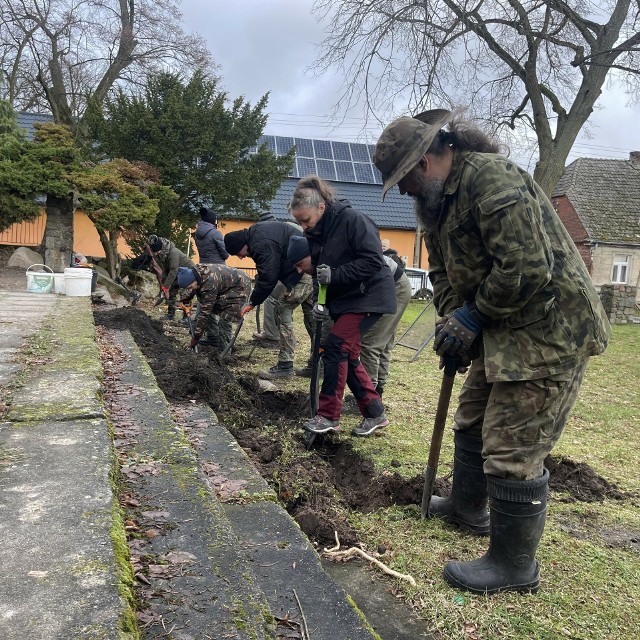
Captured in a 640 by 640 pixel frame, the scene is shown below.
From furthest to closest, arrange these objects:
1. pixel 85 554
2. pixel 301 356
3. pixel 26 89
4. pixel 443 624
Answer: pixel 26 89, pixel 301 356, pixel 443 624, pixel 85 554

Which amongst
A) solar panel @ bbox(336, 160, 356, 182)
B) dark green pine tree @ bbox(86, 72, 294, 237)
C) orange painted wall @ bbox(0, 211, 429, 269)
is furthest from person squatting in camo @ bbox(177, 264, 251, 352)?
solar panel @ bbox(336, 160, 356, 182)

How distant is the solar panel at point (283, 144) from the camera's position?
80.2 feet

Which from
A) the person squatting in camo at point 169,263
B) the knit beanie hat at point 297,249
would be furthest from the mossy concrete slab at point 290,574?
the person squatting in camo at point 169,263

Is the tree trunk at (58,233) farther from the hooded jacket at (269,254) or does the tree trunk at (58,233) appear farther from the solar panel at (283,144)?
the solar panel at (283,144)

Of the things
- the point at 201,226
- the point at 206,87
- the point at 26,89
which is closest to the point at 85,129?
the point at 206,87

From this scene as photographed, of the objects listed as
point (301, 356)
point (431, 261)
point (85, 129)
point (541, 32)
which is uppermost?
point (541, 32)

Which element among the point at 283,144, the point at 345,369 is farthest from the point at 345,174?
the point at 345,369

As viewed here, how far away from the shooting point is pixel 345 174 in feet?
84.1

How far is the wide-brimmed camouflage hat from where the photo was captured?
2.44 m

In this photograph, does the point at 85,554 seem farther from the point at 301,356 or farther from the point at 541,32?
the point at 541,32

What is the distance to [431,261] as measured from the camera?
9.44 feet

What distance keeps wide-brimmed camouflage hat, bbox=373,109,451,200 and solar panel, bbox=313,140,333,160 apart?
23820 millimetres

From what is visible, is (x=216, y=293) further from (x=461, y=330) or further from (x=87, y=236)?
(x=87, y=236)

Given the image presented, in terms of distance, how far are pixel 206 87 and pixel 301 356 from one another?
36.0ft
